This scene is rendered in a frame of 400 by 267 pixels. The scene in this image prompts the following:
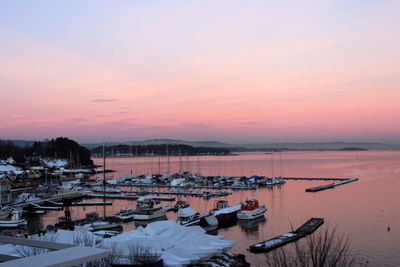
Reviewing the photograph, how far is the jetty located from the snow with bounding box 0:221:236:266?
3603 mm

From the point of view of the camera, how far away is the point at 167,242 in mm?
16234

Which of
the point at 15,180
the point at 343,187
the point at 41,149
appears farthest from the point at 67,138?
the point at 343,187

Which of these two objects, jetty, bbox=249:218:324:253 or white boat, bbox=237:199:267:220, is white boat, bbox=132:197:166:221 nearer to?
white boat, bbox=237:199:267:220

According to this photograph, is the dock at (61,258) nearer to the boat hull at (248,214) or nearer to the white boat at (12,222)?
the boat hull at (248,214)

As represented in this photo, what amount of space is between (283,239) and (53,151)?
Answer: 95.6 metres

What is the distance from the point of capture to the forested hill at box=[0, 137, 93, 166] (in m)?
96.9

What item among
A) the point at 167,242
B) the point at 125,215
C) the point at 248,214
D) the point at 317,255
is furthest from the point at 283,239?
the point at 125,215

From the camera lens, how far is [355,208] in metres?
36.5

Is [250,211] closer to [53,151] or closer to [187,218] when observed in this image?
[187,218]

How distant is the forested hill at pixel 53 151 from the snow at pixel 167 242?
3277 inches

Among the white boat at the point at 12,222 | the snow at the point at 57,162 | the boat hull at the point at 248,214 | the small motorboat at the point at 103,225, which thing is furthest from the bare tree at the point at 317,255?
the snow at the point at 57,162

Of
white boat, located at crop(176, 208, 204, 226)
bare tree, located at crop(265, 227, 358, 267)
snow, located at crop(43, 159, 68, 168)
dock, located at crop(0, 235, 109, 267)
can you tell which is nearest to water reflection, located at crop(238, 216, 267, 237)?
white boat, located at crop(176, 208, 204, 226)

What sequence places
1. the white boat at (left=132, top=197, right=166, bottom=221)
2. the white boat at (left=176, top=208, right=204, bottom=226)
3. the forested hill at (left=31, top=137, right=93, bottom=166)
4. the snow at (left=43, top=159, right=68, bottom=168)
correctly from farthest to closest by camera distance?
the forested hill at (left=31, top=137, right=93, bottom=166)
the snow at (left=43, top=159, right=68, bottom=168)
the white boat at (left=132, top=197, right=166, bottom=221)
the white boat at (left=176, top=208, right=204, bottom=226)

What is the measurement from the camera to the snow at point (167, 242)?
14.8 meters
